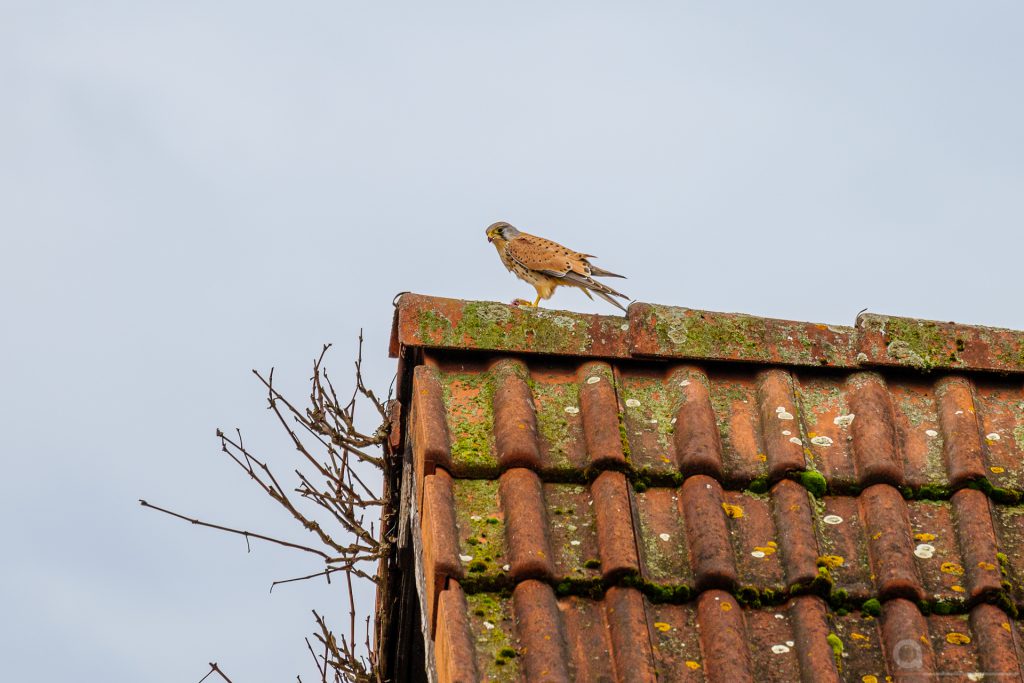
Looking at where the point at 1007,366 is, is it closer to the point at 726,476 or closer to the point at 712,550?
the point at 726,476

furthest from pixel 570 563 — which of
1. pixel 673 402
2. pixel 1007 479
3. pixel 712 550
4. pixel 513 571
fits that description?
pixel 1007 479

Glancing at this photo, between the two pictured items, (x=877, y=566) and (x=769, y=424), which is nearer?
(x=877, y=566)

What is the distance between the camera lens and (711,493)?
2676 mm

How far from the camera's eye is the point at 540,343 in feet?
10.1

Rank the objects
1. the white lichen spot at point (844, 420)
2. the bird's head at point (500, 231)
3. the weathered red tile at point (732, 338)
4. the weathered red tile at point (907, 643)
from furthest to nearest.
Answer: the bird's head at point (500, 231), the weathered red tile at point (732, 338), the white lichen spot at point (844, 420), the weathered red tile at point (907, 643)

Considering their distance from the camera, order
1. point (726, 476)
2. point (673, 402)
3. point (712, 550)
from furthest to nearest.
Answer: point (673, 402) → point (726, 476) → point (712, 550)

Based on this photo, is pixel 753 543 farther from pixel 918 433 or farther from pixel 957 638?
pixel 918 433

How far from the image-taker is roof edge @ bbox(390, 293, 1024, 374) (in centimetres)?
304

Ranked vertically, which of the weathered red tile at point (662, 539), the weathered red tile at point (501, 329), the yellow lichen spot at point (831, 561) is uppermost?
the weathered red tile at point (501, 329)

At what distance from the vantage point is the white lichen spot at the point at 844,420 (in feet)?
9.66

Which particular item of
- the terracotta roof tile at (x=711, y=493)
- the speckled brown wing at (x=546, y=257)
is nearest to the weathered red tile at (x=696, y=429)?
the terracotta roof tile at (x=711, y=493)

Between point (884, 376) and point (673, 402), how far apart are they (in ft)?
1.93

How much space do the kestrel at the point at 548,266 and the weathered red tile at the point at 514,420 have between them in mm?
3519

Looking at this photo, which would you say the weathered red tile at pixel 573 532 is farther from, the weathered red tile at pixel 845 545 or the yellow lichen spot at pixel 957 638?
the yellow lichen spot at pixel 957 638
